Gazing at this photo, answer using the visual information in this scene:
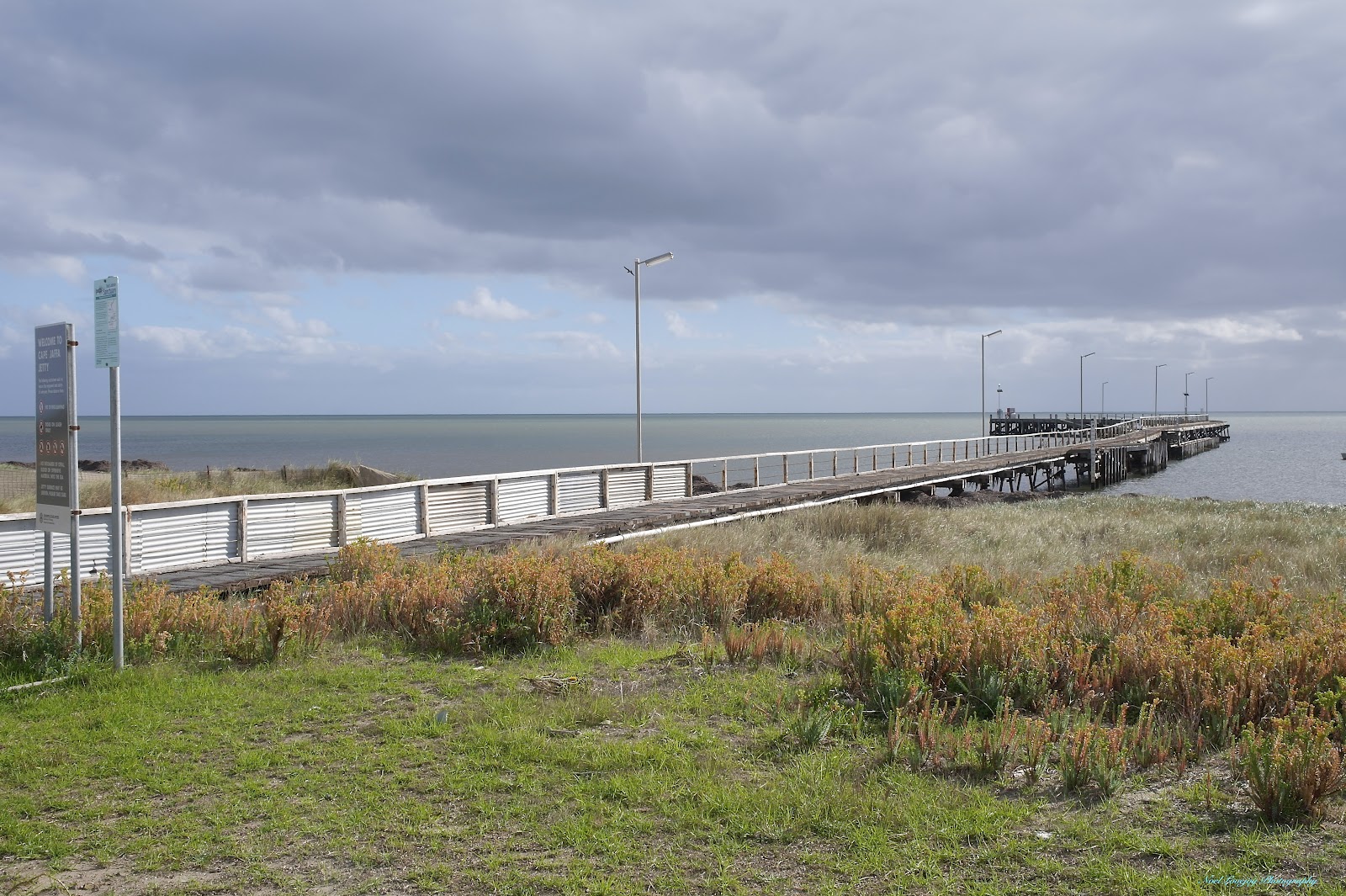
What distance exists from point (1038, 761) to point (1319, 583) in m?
10.7

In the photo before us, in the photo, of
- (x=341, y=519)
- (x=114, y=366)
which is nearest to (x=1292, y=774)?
(x=114, y=366)

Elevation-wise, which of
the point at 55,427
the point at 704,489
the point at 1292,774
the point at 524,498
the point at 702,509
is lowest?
the point at 704,489

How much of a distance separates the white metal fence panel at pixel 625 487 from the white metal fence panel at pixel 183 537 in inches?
385

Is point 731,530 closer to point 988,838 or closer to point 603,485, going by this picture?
point 603,485

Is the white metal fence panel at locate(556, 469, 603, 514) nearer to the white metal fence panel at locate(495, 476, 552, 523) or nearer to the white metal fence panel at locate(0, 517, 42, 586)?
the white metal fence panel at locate(495, 476, 552, 523)

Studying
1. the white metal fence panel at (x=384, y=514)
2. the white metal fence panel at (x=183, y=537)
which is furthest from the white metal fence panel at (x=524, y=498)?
the white metal fence panel at (x=183, y=537)

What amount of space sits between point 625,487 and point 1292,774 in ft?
60.8

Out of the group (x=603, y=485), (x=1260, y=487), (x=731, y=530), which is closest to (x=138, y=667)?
(x=731, y=530)

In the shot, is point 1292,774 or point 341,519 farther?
point 341,519

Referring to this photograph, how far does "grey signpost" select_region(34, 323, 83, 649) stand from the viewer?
7.66 meters

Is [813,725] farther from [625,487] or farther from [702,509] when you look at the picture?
[625,487]

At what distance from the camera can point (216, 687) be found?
698cm

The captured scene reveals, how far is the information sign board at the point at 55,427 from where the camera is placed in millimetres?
7680

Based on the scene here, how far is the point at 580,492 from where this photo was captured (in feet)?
68.4
